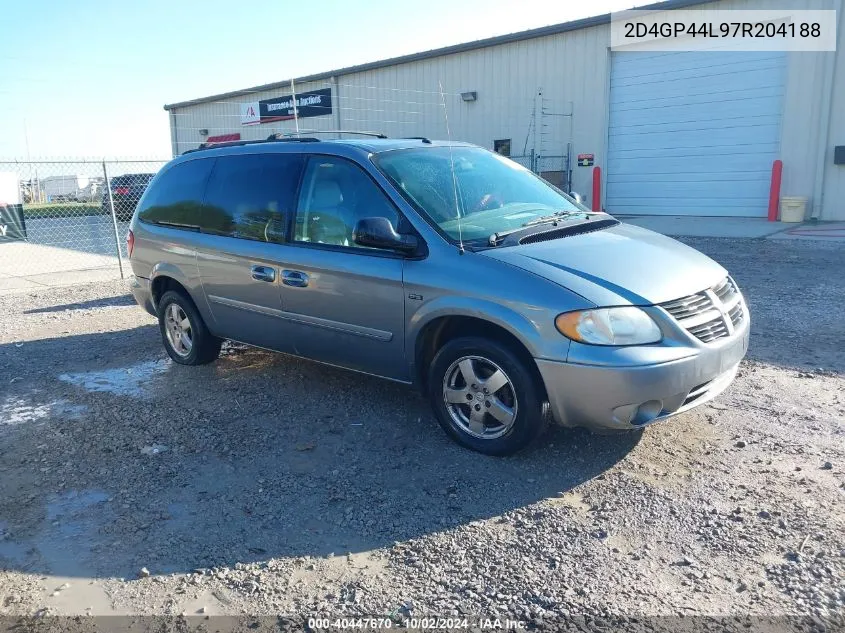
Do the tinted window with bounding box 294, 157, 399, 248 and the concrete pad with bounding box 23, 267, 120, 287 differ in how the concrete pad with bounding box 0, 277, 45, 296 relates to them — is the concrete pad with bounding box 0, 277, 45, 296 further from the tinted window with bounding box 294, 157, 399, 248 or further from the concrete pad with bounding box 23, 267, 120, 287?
the tinted window with bounding box 294, 157, 399, 248

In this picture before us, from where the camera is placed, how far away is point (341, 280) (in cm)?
450

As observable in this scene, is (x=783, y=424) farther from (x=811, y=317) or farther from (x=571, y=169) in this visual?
(x=571, y=169)

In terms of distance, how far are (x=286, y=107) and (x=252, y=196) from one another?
23.4 meters

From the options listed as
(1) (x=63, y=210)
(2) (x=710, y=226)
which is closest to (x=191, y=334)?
(2) (x=710, y=226)

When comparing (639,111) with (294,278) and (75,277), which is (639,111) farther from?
(294,278)

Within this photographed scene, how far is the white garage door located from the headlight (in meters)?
14.4

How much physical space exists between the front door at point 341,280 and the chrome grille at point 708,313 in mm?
1584

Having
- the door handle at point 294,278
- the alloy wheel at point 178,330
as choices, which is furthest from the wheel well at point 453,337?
the alloy wheel at point 178,330

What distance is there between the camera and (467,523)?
11.0 ft

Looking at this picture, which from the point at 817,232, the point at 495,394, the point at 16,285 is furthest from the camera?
the point at 817,232

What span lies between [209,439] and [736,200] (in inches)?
606

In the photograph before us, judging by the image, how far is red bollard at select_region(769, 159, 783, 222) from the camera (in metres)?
15.4

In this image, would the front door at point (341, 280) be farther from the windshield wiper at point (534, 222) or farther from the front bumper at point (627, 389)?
the front bumper at point (627, 389)

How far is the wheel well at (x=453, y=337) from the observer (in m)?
3.83
